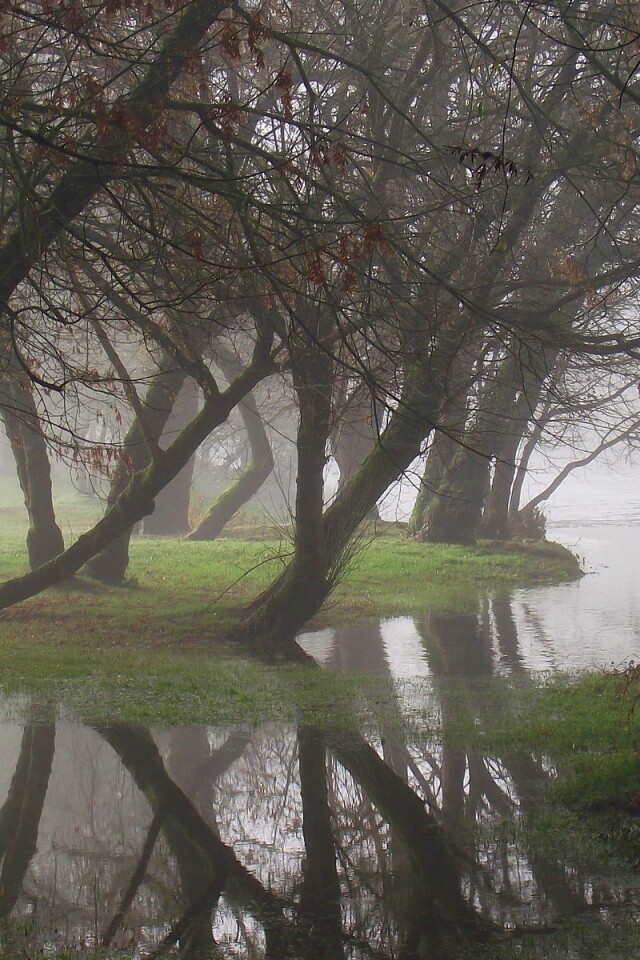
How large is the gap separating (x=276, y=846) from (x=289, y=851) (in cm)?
12

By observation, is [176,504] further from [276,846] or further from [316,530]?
Result: [276,846]

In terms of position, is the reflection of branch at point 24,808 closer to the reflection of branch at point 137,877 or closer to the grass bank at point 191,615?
the reflection of branch at point 137,877

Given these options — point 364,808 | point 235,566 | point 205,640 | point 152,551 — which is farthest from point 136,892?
point 152,551

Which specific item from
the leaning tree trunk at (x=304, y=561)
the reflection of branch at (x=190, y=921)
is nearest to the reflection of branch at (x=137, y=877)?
the reflection of branch at (x=190, y=921)

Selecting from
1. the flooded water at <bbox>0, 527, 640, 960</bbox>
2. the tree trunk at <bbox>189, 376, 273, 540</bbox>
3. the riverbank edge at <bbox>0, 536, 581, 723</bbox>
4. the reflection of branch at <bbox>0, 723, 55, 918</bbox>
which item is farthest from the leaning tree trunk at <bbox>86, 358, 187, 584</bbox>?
the tree trunk at <bbox>189, 376, 273, 540</bbox>

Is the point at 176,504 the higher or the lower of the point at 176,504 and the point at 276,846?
the higher

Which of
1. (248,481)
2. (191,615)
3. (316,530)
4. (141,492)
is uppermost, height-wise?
(248,481)

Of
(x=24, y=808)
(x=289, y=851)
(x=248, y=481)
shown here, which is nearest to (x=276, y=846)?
(x=289, y=851)

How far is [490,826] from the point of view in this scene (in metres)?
6.31

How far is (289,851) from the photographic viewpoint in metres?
5.92

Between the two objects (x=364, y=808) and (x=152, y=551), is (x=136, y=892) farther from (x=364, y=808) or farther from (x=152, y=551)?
(x=152, y=551)

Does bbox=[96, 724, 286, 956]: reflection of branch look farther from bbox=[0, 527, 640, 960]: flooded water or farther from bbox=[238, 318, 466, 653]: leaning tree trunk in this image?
bbox=[238, 318, 466, 653]: leaning tree trunk

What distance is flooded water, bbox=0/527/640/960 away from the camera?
4.74 meters

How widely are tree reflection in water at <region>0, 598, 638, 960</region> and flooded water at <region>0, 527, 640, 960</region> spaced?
2 cm
